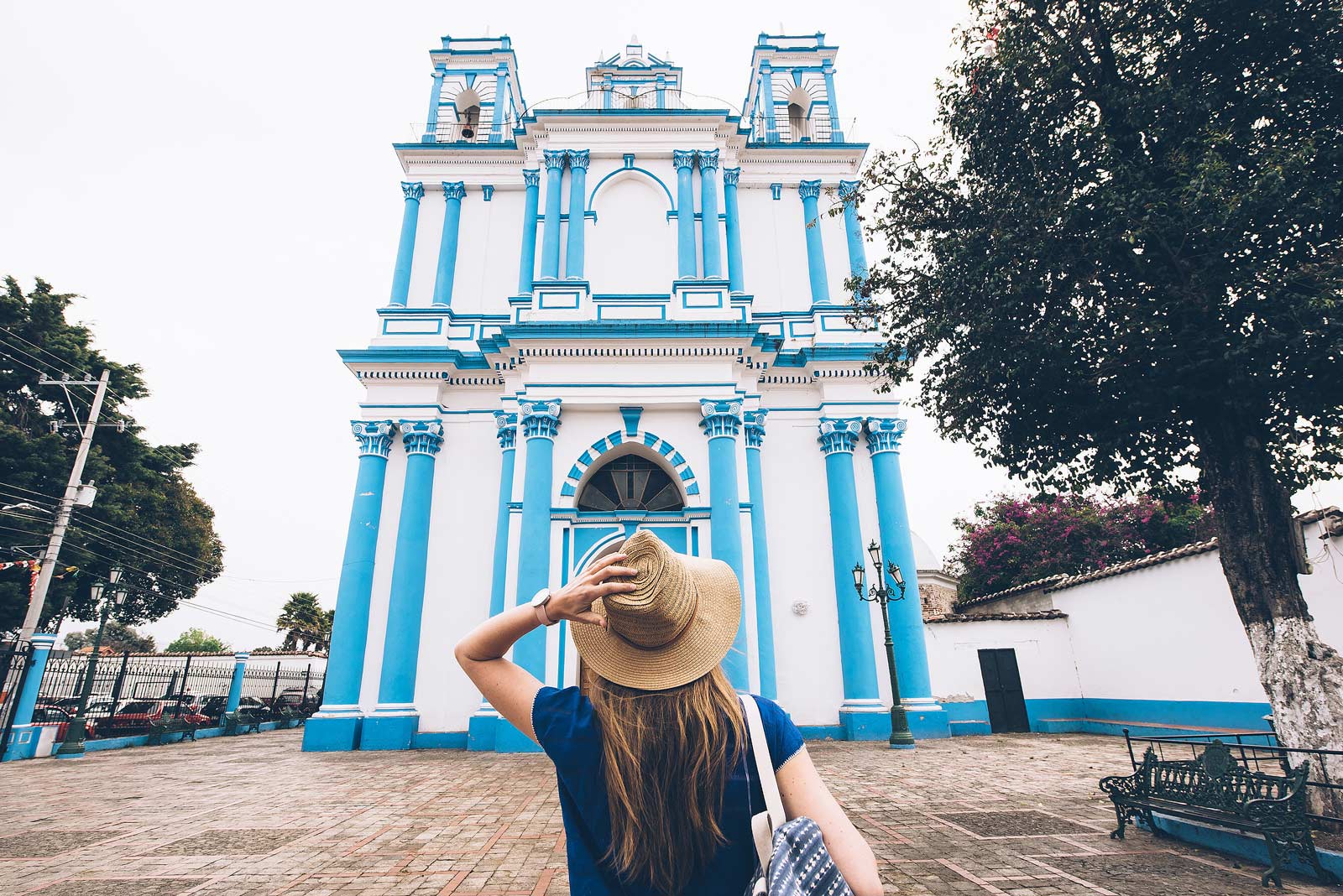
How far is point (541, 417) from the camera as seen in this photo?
13.3 meters

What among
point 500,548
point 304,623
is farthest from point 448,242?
point 304,623

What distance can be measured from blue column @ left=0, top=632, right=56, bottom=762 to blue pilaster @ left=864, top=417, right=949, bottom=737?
1688cm

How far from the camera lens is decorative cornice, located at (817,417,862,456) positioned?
595 inches

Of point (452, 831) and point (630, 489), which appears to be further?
point (630, 489)

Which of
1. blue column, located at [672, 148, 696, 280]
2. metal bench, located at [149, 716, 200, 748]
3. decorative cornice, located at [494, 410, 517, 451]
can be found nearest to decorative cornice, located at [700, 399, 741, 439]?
blue column, located at [672, 148, 696, 280]

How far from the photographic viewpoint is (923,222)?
802cm

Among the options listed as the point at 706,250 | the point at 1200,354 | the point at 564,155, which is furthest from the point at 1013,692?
the point at 564,155

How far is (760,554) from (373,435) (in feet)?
29.5

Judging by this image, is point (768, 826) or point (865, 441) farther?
point (865, 441)

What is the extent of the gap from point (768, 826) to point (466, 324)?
16965 mm

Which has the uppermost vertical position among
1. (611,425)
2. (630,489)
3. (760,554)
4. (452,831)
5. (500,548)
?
(611,425)

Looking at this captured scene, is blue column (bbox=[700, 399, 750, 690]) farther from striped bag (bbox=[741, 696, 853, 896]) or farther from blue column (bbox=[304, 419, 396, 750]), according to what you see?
striped bag (bbox=[741, 696, 853, 896])

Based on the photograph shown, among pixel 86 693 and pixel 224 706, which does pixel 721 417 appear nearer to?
pixel 86 693

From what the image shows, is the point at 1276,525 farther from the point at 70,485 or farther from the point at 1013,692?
the point at 70,485
